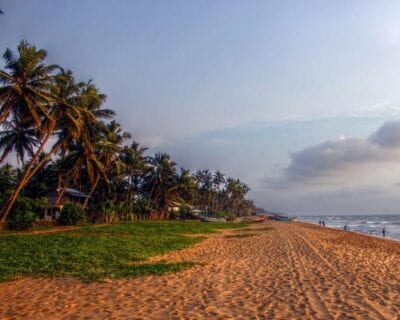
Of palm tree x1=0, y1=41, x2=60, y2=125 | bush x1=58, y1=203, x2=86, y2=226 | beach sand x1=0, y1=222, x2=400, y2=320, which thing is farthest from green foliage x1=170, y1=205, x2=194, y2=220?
beach sand x1=0, y1=222, x2=400, y2=320

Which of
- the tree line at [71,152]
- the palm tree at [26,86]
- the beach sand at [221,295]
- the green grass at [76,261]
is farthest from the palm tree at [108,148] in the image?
the beach sand at [221,295]

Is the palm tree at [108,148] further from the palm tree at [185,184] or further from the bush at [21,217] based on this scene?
the palm tree at [185,184]

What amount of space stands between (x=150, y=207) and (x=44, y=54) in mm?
34704

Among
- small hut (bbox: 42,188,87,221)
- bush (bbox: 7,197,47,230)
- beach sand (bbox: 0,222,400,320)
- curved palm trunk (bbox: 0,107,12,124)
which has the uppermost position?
curved palm trunk (bbox: 0,107,12,124)

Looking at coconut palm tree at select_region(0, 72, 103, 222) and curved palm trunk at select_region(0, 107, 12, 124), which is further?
coconut palm tree at select_region(0, 72, 103, 222)

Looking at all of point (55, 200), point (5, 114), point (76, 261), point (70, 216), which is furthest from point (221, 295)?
point (55, 200)

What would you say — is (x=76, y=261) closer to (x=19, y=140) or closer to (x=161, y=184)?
(x=19, y=140)

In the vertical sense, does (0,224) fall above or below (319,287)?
above

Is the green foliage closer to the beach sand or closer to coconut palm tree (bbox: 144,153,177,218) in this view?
coconut palm tree (bbox: 144,153,177,218)

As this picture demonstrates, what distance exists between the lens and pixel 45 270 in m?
12.4

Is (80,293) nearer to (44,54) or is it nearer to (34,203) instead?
(44,54)

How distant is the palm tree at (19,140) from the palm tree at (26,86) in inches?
172

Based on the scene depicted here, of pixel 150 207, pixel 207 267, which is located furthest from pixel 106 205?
pixel 207 267

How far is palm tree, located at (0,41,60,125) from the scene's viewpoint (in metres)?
25.7
